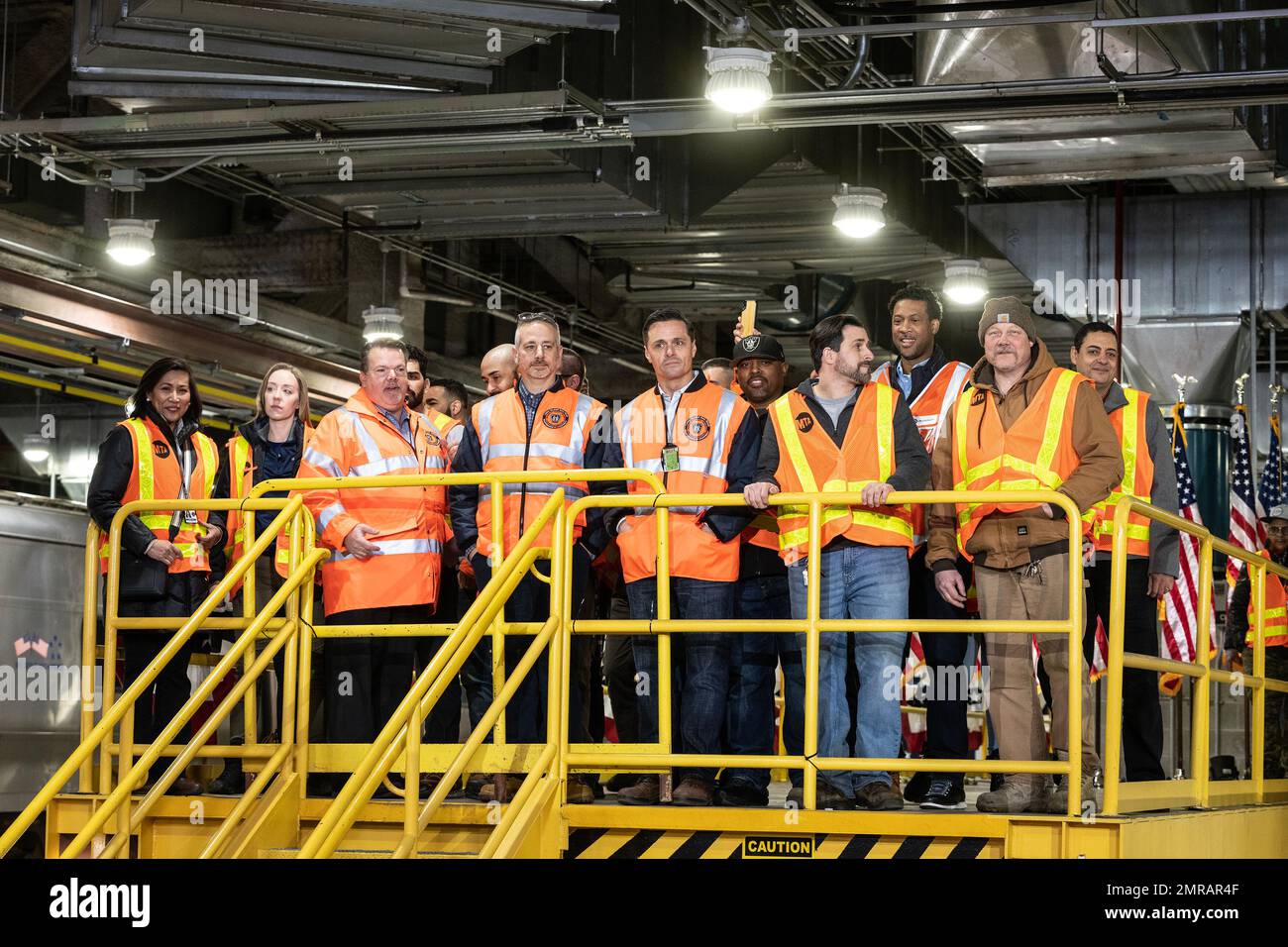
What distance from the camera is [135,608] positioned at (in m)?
8.40

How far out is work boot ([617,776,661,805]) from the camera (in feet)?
23.9

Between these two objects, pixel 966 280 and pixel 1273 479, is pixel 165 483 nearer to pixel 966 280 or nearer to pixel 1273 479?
pixel 966 280

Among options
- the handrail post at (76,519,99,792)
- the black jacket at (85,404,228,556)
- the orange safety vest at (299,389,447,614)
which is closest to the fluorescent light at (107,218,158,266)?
the black jacket at (85,404,228,556)

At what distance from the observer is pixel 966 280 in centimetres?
1549

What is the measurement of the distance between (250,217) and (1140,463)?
39.4 feet

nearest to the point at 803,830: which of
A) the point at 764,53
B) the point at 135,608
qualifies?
the point at 135,608

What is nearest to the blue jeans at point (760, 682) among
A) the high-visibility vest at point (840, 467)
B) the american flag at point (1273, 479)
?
the high-visibility vest at point (840, 467)

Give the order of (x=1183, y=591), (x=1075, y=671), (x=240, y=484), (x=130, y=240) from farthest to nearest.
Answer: (x=130, y=240) → (x=1183, y=591) → (x=240, y=484) → (x=1075, y=671)

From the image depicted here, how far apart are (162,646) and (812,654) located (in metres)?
3.58

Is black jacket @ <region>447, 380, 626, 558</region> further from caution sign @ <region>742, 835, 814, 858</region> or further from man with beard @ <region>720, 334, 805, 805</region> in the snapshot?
caution sign @ <region>742, 835, 814, 858</region>

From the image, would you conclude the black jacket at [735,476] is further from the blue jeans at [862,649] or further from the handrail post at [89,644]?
the handrail post at [89,644]

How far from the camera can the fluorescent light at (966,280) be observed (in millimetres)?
15477

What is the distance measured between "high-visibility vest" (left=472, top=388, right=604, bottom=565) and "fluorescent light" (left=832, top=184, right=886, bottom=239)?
5.86m

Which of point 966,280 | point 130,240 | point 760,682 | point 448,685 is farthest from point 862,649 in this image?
point 966,280
